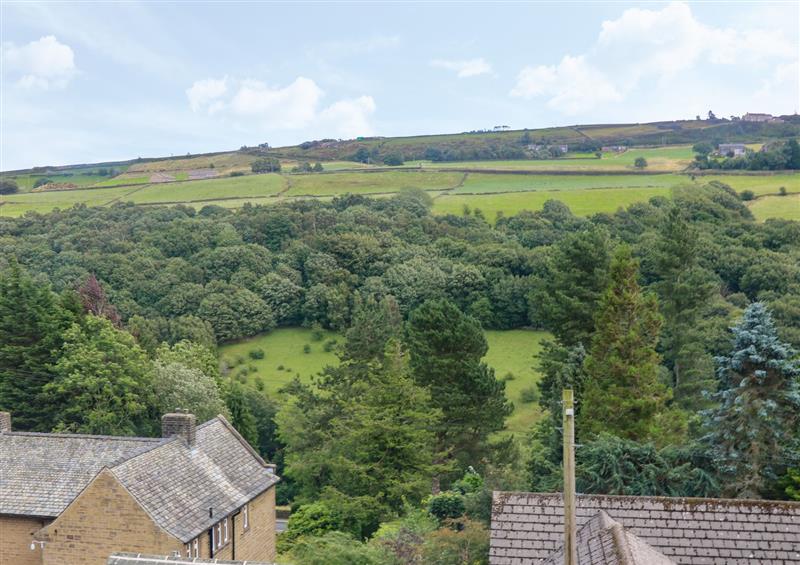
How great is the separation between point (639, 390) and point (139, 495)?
19532mm

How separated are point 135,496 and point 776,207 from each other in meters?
86.5

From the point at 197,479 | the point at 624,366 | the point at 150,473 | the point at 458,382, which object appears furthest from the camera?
the point at 458,382

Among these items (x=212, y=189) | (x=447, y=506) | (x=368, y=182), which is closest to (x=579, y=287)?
(x=447, y=506)

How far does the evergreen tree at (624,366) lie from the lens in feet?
106

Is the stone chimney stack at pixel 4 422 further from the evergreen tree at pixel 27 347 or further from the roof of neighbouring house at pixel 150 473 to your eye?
the evergreen tree at pixel 27 347

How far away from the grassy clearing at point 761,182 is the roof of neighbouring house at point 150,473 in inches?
3371

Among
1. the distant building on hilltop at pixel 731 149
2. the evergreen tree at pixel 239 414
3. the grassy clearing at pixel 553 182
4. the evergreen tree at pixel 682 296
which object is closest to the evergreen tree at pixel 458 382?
the evergreen tree at pixel 682 296

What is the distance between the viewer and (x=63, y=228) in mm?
107562

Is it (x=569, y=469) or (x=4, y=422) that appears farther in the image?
(x=4, y=422)

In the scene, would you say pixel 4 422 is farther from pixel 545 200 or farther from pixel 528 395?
pixel 545 200

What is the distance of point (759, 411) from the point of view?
2420 cm

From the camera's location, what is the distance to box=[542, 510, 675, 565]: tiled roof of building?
15.3 metres

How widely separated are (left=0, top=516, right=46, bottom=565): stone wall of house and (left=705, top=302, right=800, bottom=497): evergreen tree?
2241 centimetres

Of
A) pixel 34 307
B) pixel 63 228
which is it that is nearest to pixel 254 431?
pixel 34 307
